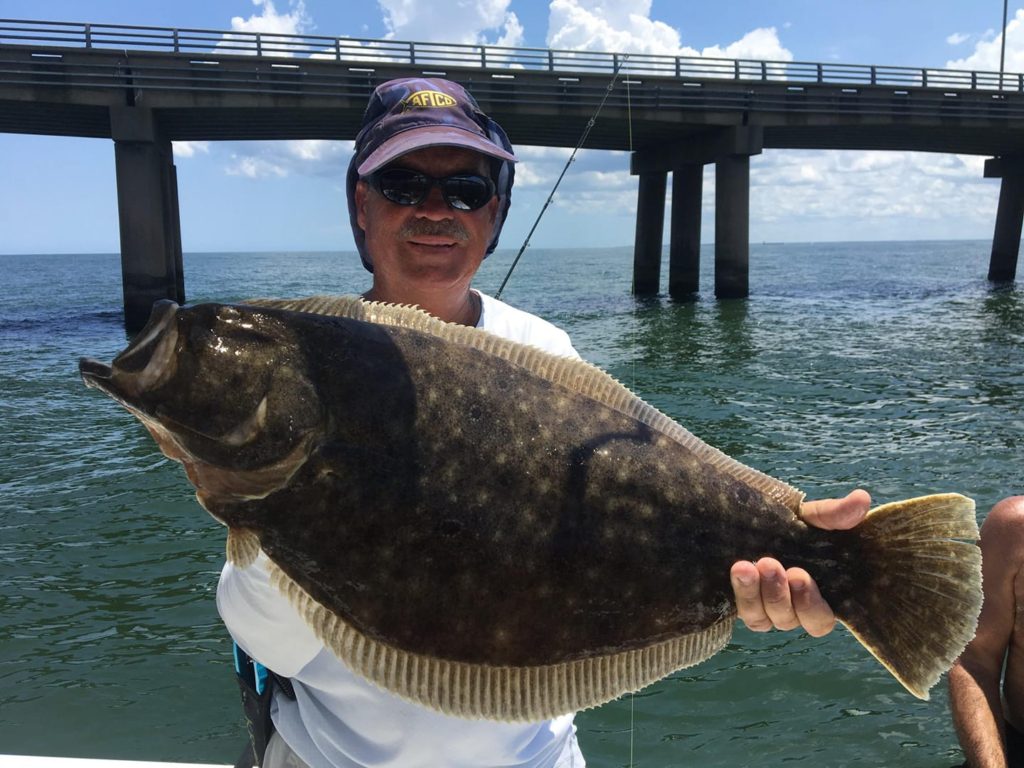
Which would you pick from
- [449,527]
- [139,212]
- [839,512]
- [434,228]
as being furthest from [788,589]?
[139,212]

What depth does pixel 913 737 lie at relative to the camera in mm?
4523

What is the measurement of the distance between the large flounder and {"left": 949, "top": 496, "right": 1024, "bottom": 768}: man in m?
2.02

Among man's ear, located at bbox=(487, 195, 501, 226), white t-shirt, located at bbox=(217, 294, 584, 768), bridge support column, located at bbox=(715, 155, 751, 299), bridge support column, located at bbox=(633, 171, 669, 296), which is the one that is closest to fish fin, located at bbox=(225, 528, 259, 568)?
white t-shirt, located at bbox=(217, 294, 584, 768)

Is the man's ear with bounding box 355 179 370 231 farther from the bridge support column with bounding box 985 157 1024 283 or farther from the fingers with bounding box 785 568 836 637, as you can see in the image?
the bridge support column with bounding box 985 157 1024 283

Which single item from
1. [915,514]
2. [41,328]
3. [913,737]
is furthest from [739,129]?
[915,514]

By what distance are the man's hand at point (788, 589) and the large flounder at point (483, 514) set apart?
43 millimetres

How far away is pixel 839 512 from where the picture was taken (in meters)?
1.84

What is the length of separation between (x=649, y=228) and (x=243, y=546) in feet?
114

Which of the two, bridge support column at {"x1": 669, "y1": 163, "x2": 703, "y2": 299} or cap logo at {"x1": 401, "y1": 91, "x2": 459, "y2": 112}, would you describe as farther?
bridge support column at {"x1": 669, "y1": 163, "x2": 703, "y2": 299}

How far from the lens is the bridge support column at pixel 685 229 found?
32531 millimetres

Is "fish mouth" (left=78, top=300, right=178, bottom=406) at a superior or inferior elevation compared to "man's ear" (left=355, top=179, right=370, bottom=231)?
inferior

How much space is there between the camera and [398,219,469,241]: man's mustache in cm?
250

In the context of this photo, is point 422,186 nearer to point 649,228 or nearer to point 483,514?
point 483,514

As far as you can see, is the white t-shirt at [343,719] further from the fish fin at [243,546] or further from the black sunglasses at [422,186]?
the black sunglasses at [422,186]
